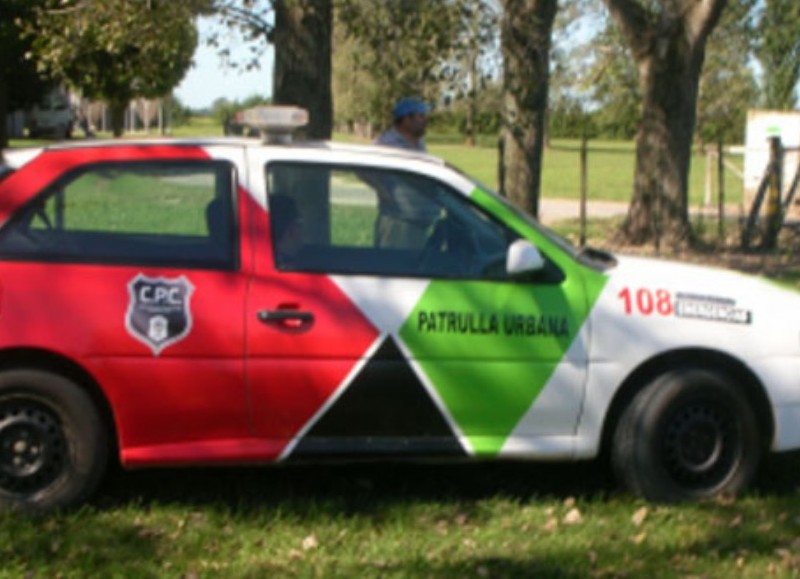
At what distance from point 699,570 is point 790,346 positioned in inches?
51.3

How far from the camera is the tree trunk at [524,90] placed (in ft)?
41.2

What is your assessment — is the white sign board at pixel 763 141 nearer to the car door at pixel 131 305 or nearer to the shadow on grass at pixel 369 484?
the shadow on grass at pixel 369 484

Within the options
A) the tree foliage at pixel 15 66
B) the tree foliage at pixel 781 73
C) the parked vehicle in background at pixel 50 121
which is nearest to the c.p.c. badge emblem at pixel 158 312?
the tree foliage at pixel 15 66

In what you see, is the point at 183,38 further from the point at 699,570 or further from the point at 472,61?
the point at 699,570

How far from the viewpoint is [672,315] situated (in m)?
5.82

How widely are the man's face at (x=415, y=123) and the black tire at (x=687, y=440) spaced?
3.14 meters

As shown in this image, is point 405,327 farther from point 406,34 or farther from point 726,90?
point 726,90

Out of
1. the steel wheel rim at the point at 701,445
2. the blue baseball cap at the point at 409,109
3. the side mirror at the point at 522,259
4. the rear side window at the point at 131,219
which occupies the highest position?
the blue baseball cap at the point at 409,109

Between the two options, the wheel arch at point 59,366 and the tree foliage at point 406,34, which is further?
the tree foliage at point 406,34

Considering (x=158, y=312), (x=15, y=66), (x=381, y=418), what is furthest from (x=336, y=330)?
(x=15, y=66)

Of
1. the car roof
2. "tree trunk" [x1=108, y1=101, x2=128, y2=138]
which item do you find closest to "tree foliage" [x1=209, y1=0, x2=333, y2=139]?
the car roof

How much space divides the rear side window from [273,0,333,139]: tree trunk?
16.4ft

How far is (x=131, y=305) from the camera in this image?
5.38 metres

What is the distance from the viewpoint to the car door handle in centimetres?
545
